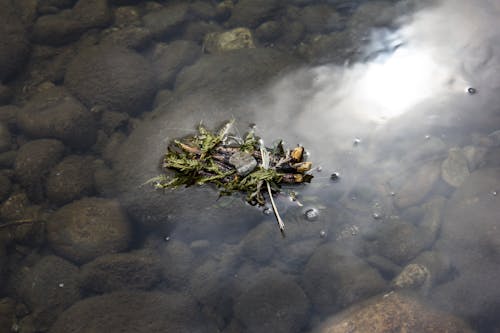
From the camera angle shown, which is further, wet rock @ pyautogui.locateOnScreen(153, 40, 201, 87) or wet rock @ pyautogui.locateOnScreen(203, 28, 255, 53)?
wet rock @ pyautogui.locateOnScreen(203, 28, 255, 53)

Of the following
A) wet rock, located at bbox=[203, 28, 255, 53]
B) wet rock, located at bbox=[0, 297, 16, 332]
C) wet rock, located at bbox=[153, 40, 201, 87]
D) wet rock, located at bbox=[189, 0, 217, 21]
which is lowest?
wet rock, located at bbox=[0, 297, 16, 332]

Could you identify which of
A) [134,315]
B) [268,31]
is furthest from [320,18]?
[134,315]

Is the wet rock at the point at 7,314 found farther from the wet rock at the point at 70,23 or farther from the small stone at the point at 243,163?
the wet rock at the point at 70,23

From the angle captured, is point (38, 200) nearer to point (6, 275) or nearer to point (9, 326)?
point (6, 275)

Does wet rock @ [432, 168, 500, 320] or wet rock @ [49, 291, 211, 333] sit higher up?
wet rock @ [432, 168, 500, 320]

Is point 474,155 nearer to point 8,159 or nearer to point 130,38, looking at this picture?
point 130,38

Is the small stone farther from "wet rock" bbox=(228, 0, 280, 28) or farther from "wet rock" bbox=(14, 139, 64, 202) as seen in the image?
"wet rock" bbox=(228, 0, 280, 28)

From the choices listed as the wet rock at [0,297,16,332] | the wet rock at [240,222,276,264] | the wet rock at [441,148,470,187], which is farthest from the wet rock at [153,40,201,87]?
the wet rock at [441,148,470,187]
